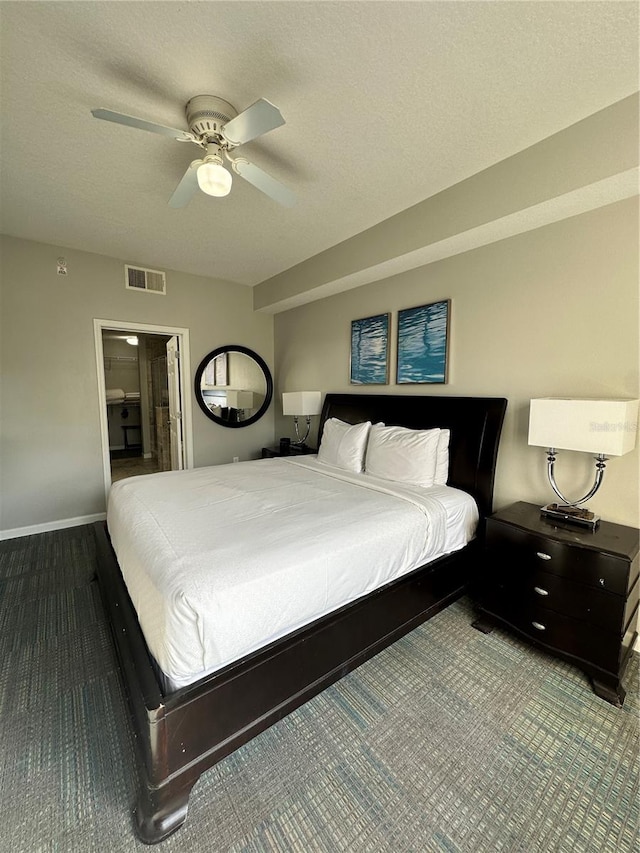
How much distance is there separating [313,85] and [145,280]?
119 inches

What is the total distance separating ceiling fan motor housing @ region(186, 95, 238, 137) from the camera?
1621 millimetres

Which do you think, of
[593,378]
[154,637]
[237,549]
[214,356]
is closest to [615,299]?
[593,378]

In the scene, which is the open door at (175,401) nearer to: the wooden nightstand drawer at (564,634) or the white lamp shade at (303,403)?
the white lamp shade at (303,403)

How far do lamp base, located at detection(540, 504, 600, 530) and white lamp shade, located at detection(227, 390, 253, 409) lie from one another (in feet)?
12.1

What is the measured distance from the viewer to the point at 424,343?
9.80ft

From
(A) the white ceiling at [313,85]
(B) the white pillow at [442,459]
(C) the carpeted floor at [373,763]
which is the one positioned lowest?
(C) the carpeted floor at [373,763]

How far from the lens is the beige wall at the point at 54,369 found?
3273 millimetres

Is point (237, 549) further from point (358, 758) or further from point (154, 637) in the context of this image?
point (358, 758)

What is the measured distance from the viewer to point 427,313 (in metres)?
2.93

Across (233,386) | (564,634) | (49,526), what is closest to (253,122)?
(564,634)

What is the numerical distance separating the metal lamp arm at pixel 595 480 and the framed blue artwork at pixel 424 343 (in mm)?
1005

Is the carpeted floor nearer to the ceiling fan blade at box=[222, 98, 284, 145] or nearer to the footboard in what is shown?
the footboard

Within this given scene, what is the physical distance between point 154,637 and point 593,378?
2621 mm

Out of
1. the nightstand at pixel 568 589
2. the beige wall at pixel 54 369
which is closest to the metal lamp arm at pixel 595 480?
the nightstand at pixel 568 589
